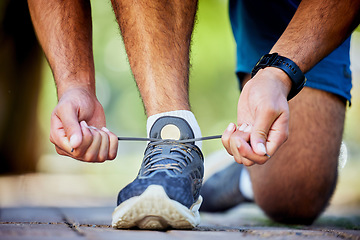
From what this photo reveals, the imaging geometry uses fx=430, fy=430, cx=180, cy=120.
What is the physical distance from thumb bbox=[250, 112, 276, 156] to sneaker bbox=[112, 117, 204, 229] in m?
0.26

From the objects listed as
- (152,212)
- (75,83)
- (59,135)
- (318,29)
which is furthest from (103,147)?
(318,29)

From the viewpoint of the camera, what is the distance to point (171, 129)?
1382 mm

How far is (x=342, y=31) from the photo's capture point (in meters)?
1.28

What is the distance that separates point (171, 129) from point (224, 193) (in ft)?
4.20

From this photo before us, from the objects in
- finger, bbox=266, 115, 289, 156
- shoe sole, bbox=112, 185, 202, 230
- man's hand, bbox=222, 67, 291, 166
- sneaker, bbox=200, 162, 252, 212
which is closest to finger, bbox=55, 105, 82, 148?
shoe sole, bbox=112, 185, 202, 230

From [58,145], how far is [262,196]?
137 cm

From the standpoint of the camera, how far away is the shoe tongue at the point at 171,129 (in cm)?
138

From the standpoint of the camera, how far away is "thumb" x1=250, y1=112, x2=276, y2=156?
42.7 inches

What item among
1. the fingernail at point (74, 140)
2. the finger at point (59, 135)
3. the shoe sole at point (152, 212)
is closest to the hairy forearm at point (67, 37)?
the finger at point (59, 135)

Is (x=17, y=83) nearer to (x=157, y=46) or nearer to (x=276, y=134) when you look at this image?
(x=157, y=46)

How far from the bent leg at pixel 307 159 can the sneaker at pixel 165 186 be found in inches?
38.4

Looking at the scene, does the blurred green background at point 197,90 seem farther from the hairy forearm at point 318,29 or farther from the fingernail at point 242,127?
the fingernail at point 242,127

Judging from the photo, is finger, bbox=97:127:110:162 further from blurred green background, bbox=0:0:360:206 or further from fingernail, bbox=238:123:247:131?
blurred green background, bbox=0:0:360:206

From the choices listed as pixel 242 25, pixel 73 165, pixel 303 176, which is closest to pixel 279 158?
pixel 303 176
